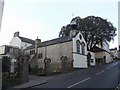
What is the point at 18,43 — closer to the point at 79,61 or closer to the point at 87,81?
the point at 79,61

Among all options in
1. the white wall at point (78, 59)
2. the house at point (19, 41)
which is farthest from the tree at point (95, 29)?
the house at point (19, 41)

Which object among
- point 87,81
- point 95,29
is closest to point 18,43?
point 95,29

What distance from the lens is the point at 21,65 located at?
25.0 meters

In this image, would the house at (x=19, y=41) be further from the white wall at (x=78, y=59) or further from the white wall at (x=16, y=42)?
the white wall at (x=78, y=59)

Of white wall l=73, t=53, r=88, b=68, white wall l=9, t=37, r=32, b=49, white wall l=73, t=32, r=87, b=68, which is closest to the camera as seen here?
white wall l=73, t=53, r=88, b=68

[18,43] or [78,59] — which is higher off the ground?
[18,43]

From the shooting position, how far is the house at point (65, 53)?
39.4m

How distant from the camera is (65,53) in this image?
136 feet

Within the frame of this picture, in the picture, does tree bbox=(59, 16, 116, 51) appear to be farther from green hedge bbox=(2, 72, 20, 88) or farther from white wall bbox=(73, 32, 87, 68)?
green hedge bbox=(2, 72, 20, 88)

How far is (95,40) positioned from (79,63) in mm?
15819

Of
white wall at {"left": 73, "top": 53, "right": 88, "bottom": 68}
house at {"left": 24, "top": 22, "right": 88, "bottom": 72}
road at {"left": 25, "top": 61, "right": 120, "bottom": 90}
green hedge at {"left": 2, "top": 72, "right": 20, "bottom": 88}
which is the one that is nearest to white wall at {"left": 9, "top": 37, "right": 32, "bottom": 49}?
house at {"left": 24, "top": 22, "right": 88, "bottom": 72}

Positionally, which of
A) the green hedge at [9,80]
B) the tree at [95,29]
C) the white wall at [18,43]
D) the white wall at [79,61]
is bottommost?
the green hedge at [9,80]

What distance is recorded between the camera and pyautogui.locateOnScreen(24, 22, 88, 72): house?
39.4 m

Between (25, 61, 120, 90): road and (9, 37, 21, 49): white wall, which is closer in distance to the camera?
(25, 61, 120, 90): road
